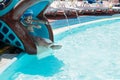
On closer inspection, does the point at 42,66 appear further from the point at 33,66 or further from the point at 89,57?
the point at 89,57

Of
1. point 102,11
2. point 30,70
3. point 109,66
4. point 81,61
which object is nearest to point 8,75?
point 30,70

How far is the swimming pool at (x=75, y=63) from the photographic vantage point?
567 cm

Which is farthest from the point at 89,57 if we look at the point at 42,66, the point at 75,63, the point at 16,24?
the point at 16,24

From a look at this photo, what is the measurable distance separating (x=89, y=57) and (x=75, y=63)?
68 cm

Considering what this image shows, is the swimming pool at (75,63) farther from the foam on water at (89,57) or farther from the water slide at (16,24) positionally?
the water slide at (16,24)

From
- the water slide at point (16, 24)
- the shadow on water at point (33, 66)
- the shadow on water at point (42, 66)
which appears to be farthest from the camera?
the water slide at point (16, 24)

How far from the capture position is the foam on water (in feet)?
18.7

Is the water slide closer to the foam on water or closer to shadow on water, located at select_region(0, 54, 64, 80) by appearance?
shadow on water, located at select_region(0, 54, 64, 80)

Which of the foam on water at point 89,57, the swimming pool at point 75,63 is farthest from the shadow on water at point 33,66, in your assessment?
the foam on water at point 89,57

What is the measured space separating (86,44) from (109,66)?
2.26 meters

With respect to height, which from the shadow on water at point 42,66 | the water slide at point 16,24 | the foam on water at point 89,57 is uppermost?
the water slide at point 16,24

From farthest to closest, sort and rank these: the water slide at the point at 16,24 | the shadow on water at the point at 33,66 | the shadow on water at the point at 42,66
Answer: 1. the water slide at the point at 16,24
2. the shadow on water at the point at 42,66
3. the shadow on water at the point at 33,66

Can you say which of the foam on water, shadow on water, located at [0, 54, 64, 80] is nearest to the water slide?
shadow on water, located at [0, 54, 64, 80]

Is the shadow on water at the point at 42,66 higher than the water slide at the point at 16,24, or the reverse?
the water slide at the point at 16,24
